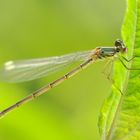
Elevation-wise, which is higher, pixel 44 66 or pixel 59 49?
pixel 59 49

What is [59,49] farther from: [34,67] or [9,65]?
[9,65]

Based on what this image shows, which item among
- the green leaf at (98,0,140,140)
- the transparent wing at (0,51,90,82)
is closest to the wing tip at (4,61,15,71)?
the transparent wing at (0,51,90,82)

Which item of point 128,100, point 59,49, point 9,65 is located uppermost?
point 59,49

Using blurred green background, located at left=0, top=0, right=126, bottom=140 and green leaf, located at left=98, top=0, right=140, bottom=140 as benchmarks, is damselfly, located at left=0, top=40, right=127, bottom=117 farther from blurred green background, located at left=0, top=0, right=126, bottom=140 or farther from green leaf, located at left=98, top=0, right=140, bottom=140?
green leaf, located at left=98, top=0, right=140, bottom=140

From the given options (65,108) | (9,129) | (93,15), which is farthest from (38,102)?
(93,15)

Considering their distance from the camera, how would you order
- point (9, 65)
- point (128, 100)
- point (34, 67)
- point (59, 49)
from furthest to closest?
point (59, 49) → point (34, 67) → point (9, 65) → point (128, 100)

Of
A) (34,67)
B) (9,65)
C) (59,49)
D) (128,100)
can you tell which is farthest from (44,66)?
(128,100)

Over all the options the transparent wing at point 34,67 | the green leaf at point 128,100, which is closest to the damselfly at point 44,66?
the transparent wing at point 34,67

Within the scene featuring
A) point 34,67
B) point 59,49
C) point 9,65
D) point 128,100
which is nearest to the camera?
point 128,100
